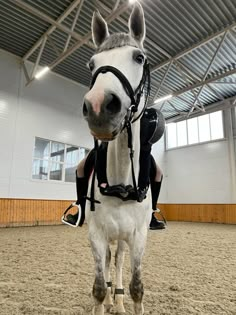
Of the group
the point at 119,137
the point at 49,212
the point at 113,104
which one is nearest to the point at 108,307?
the point at 119,137

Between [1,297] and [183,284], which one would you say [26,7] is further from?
[183,284]

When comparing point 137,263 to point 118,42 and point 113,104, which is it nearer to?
point 113,104

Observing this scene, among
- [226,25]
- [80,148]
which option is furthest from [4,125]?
[226,25]

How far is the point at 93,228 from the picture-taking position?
6.16ft

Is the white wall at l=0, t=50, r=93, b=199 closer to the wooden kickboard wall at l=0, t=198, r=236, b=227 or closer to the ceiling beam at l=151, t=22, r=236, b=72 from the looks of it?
the wooden kickboard wall at l=0, t=198, r=236, b=227

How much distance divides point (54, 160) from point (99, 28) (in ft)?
35.9

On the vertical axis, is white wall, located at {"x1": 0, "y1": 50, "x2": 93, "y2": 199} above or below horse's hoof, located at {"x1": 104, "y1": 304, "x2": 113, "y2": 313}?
above

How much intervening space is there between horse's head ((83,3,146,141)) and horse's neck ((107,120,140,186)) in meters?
0.24

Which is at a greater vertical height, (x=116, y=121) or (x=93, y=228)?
(x=116, y=121)

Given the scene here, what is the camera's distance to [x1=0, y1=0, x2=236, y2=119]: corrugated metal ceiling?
831cm

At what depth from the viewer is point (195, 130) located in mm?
16719

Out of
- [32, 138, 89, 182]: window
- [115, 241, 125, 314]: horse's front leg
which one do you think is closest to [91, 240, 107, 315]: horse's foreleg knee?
[115, 241, 125, 314]: horse's front leg

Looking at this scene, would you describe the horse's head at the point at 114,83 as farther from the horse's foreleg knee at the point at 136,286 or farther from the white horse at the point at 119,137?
the horse's foreleg knee at the point at 136,286

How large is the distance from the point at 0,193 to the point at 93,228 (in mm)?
9537
